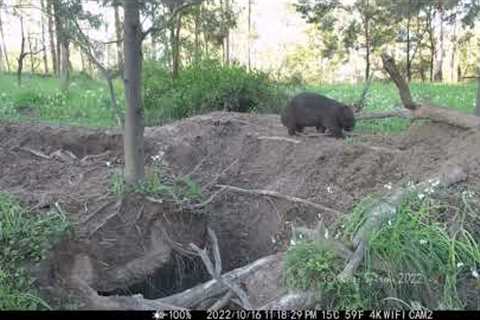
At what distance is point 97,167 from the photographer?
525cm

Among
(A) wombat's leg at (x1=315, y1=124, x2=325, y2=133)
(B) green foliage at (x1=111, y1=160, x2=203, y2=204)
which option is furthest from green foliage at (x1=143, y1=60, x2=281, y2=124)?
(B) green foliage at (x1=111, y1=160, x2=203, y2=204)

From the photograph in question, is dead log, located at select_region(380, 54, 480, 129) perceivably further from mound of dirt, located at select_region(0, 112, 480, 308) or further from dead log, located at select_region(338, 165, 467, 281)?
dead log, located at select_region(338, 165, 467, 281)

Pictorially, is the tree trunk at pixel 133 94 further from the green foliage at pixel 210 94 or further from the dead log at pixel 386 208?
the green foliage at pixel 210 94

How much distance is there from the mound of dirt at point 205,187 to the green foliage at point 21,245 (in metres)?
0.14

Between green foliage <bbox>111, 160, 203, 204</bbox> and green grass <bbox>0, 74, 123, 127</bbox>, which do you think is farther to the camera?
green grass <bbox>0, 74, 123, 127</bbox>

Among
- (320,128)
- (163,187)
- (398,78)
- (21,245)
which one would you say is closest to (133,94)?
(163,187)

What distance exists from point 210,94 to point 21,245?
5.18 metres

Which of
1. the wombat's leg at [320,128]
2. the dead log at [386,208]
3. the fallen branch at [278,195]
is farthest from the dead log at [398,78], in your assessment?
the fallen branch at [278,195]

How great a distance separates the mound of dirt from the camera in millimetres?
4129

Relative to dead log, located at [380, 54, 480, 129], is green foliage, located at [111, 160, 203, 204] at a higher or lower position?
lower

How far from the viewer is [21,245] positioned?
3486mm

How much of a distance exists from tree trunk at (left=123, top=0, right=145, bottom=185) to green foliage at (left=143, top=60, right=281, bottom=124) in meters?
3.73

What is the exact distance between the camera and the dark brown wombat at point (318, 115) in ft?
19.0

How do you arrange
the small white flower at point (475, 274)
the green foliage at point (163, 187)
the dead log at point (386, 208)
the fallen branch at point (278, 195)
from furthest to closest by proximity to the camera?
the green foliage at point (163, 187) → the fallen branch at point (278, 195) → the dead log at point (386, 208) → the small white flower at point (475, 274)
